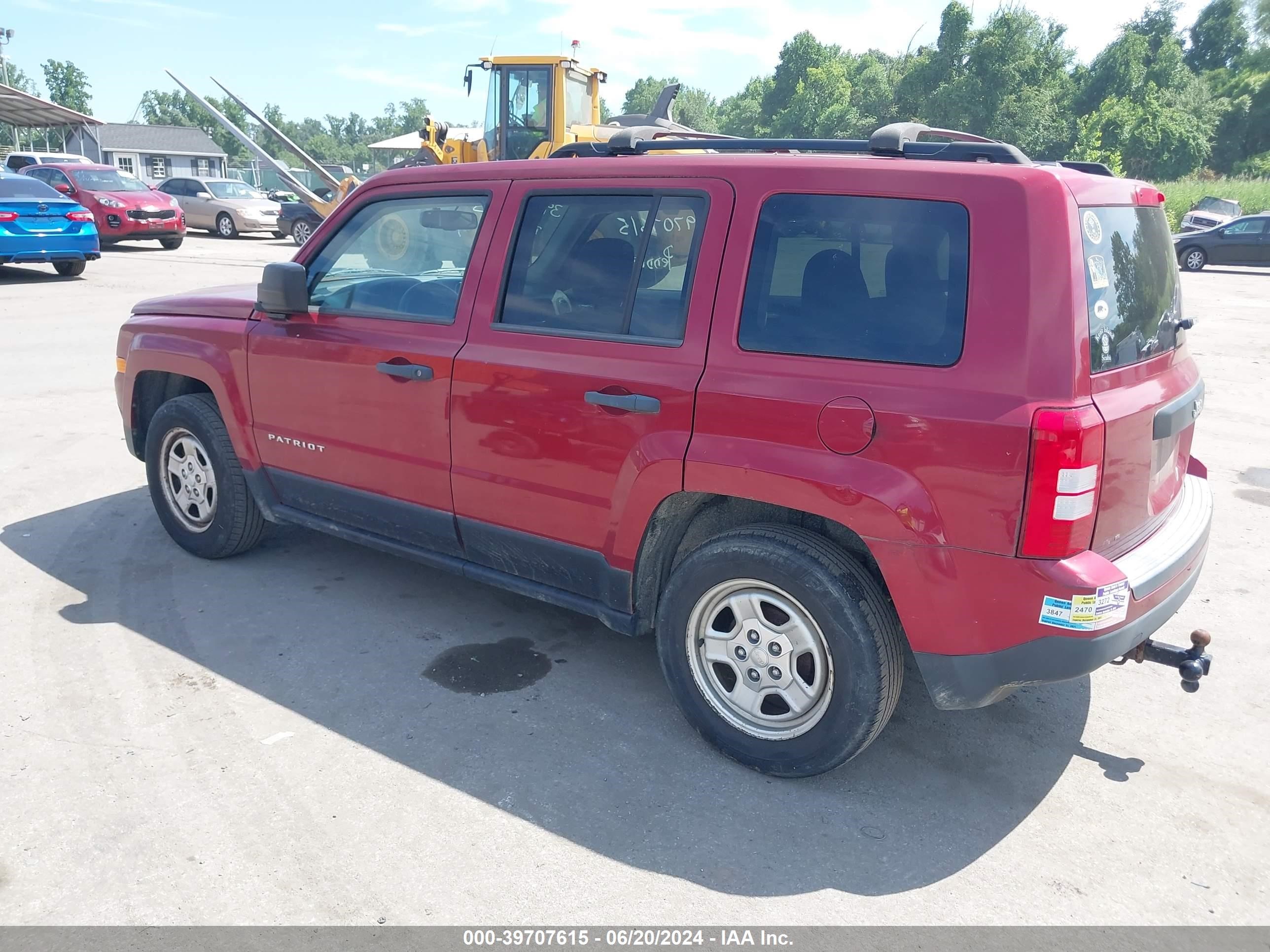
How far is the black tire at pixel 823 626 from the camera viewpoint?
2.99m

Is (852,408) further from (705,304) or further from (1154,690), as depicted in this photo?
(1154,690)

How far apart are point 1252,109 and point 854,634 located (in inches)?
2996

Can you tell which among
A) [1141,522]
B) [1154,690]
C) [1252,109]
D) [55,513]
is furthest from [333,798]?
[1252,109]

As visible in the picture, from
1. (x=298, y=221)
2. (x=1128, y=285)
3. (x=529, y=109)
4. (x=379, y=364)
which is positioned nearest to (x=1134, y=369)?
(x=1128, y=285)

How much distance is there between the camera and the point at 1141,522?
3.05 m

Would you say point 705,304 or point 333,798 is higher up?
point 705,304

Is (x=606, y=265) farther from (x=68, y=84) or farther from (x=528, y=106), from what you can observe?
(x=68, y=84)

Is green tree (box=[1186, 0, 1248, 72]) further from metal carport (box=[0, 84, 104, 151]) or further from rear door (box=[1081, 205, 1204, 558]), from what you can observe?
rear door (box=[1081, 205, 1204, 558])

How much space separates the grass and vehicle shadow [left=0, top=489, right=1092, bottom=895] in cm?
3777

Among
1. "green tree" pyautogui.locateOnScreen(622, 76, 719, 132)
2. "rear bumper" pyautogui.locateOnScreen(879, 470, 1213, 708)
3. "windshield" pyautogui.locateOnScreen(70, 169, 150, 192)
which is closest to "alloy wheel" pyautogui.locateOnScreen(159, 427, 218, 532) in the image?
"rear bumper" pyautogui.locateOnScreen(879, 470, 1213, 708)

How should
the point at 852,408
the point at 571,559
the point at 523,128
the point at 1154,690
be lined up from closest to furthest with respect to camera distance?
1. the point at 852,408
2. the point at 571,559
3. the point at 1154,690
4. the point at 523,128

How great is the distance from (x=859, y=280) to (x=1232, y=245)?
2601 cm

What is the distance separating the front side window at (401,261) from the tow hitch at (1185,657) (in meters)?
2.73

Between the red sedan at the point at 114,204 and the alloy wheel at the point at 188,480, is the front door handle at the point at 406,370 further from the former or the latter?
the red sedan at the point at 114,204
